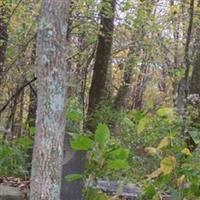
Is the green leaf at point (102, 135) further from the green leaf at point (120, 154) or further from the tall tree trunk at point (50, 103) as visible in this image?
the tall tree trunk at point (50, 103)

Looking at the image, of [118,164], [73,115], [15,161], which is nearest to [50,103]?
[118,164]

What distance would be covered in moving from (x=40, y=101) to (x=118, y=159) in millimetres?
758

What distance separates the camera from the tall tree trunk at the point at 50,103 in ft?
11.5

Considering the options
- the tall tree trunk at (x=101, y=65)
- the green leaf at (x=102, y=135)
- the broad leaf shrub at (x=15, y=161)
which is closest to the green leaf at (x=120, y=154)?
the green leaf at (x=102, y=135)

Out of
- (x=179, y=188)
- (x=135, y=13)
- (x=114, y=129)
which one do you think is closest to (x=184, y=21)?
(x=135, y=13)

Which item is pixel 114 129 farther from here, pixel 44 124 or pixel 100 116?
pixel 44 124

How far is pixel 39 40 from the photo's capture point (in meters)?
Result: 3.61

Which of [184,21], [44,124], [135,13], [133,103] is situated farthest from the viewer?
[133,103]

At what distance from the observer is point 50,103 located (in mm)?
3557

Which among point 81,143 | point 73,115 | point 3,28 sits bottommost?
point 81,143

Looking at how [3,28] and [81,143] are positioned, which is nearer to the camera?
[81,143]

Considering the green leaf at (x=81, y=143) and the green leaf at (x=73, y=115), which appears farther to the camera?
the green leaf at (x=73, y=115)

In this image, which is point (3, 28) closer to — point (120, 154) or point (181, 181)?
point (120, 154)

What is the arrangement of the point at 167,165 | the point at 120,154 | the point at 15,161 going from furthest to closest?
the point at 15,161 → the point at 120,154 → the point at 167,165
